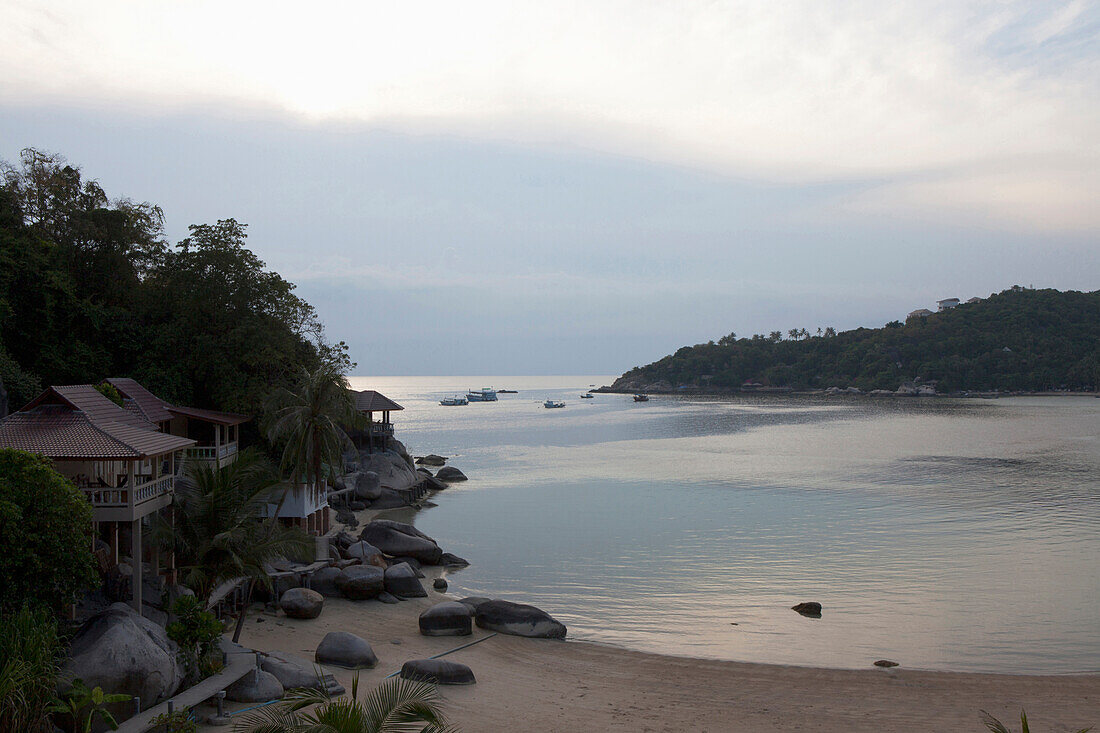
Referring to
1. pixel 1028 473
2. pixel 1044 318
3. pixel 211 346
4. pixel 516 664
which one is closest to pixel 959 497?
pixel 1028 473

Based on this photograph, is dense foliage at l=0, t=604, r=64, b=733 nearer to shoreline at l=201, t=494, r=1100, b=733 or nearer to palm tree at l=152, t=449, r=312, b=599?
shoreline at l=201, t=494, r=1100, b=733

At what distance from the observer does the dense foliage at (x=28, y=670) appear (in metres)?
10.4

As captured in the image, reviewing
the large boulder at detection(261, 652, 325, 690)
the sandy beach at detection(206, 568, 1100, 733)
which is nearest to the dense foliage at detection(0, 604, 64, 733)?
the large boulder at detection(261, 652, 325, 690)

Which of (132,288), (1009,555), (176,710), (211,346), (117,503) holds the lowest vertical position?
(1009,555)

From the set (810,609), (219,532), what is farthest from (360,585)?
A: (810,609)

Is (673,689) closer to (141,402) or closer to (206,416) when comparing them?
(206,416)

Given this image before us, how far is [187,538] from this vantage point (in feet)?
56.1

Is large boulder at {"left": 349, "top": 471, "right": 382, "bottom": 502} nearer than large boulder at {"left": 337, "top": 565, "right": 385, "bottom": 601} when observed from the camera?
No

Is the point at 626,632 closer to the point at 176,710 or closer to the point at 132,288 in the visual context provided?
the point at 176,710

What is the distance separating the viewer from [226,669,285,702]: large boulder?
45.9 feet

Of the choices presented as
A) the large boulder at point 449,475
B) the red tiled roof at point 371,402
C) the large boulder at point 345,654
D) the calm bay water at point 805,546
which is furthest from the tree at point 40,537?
the large boulder at point 449,475

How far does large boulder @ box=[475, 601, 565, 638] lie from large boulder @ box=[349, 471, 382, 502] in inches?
925

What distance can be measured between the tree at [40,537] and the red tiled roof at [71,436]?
1.91 metres

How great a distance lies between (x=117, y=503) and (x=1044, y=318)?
603 ft
